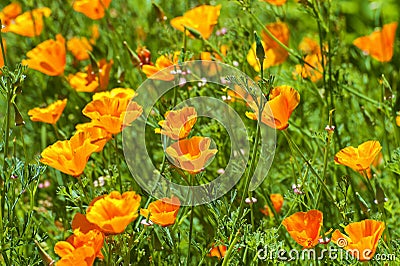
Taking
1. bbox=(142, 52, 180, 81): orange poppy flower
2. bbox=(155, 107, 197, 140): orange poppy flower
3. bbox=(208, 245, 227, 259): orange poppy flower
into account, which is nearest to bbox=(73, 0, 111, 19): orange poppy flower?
bbox=(142, 52, 180, 81): orange poppy flower

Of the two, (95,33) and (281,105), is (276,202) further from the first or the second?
(95,33)

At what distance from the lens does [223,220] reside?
1119 millimetres

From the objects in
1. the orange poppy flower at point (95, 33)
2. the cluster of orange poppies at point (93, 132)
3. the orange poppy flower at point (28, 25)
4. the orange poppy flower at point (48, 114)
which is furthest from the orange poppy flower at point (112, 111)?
the orange poppy flower at point (95, 33)

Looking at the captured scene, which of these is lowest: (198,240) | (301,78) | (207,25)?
(198,240)

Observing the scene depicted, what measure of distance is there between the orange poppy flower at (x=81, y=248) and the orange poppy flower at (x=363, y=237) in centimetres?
37

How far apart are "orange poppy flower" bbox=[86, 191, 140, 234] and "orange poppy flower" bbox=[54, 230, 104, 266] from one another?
3 centimetres

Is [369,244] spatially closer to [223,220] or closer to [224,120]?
[223,220]

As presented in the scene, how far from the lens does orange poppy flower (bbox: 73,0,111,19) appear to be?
1.75 meters

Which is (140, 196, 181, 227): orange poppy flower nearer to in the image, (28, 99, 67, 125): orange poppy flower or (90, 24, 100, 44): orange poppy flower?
(28, 99, 67, 125): orange poppy flower

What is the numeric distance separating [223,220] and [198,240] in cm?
36

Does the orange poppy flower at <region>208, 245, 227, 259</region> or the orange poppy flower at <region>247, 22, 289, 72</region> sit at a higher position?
the orange poppy flower at <region>247, 22, 289, 72</region>

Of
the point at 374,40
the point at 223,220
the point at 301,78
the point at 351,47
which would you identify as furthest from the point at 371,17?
the point at 223,220

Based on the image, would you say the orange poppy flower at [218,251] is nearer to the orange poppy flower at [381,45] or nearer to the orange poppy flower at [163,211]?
the orange poppy flower at [163,211]

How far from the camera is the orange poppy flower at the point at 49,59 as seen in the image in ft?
5.39
